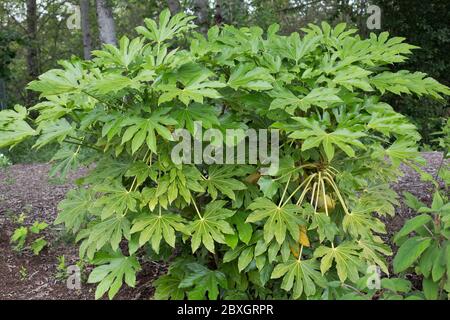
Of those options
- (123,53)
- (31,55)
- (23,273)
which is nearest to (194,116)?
(123,53)

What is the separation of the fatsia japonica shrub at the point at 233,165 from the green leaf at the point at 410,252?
309 mm

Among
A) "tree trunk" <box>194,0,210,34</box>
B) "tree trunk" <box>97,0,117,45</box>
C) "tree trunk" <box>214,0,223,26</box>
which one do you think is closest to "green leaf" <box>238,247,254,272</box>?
"tree trunk" <box>194,0,210,34</box>

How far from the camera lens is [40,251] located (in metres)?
3.28

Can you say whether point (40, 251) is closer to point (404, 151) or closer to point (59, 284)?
point (59, 284)

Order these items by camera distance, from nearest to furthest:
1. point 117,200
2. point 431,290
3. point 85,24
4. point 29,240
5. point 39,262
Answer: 1. point 431,290
2. point 117,200
3. point 39,262
4. point 29,240
5. point 85,24

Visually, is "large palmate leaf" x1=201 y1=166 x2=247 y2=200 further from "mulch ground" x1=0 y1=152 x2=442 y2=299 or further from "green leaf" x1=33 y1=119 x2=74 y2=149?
"mulch ground" x1=0 y1=152 x2=442 y2=299

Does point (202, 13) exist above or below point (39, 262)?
above

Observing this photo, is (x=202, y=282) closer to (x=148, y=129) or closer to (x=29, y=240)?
(x=148, y=129)

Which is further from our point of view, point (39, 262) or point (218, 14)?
point (218, 14)

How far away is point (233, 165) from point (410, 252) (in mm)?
830

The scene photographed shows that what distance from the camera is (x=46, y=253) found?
10.8 ft

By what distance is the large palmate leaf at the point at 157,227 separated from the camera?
77.8 inches

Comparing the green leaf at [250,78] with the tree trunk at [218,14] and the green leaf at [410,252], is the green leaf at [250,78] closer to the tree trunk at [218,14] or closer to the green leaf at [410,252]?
the green leaf at [410,252]
